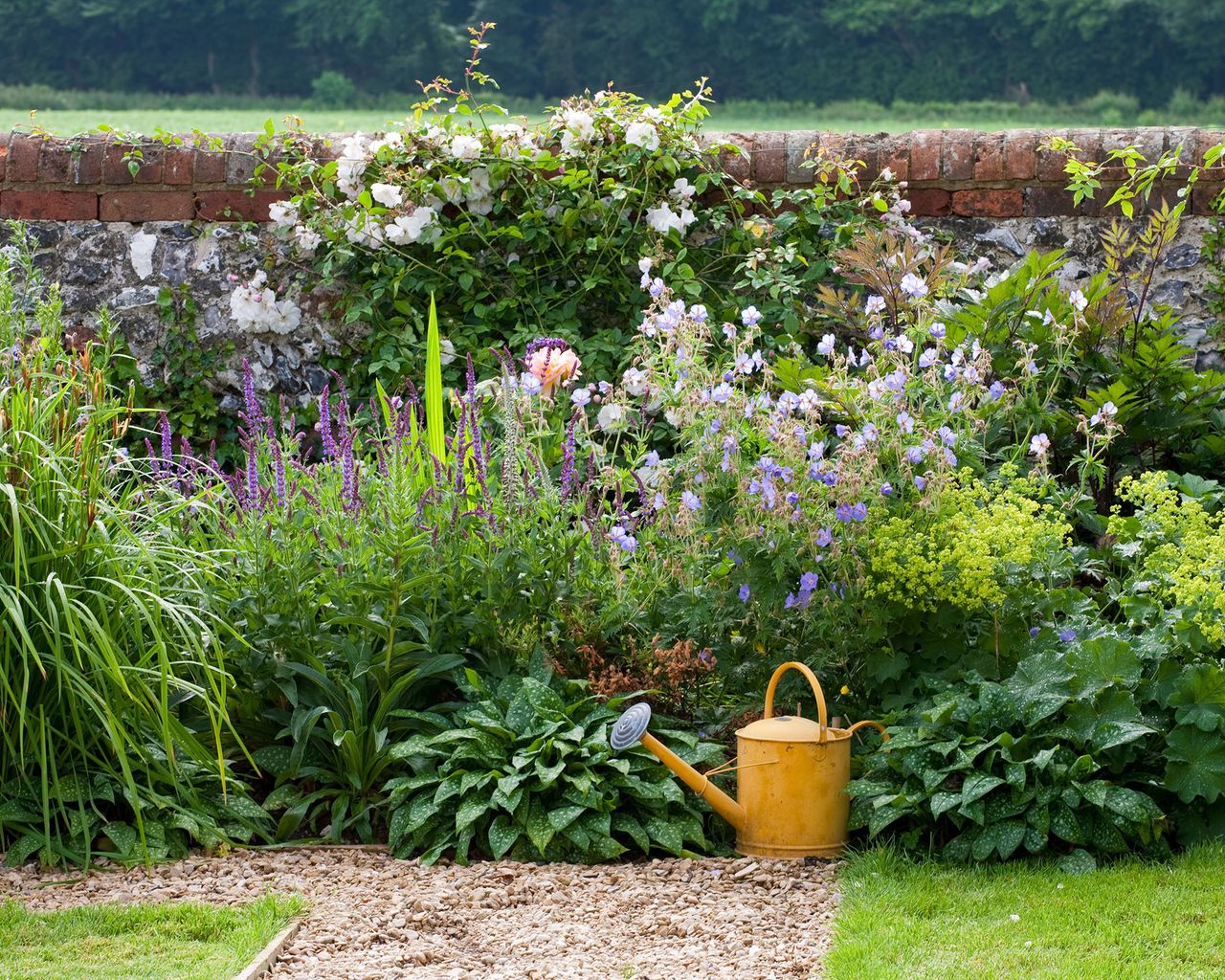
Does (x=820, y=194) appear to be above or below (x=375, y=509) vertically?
above

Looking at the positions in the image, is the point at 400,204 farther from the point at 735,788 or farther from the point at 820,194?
the point at 735,788

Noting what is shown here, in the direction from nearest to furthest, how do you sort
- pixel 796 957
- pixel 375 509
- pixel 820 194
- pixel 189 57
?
pixel 796 957
pixel 375 509
pixel 820 194
pixel 189 57

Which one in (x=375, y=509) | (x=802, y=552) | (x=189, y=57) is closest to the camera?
(x=802, y=552)

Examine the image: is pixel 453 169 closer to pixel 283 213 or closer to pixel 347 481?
pixel 283 213

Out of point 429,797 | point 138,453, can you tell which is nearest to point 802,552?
point 429,797

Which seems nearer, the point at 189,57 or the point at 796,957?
the point at 796,957

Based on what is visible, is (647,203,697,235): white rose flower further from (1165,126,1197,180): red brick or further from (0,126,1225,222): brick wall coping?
(1165,126,1197,180): red brick

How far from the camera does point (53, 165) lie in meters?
5.78

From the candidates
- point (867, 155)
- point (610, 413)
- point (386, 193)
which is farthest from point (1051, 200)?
point (386, 193)

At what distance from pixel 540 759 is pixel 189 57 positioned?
27.3m

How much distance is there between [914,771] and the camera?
10.2 ft

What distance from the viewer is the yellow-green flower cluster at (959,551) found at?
125 inches

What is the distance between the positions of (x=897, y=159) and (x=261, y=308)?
8.58 feet

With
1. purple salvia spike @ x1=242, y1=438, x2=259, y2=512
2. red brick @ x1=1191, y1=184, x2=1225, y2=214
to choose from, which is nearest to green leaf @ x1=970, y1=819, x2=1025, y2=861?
purple salvia spike @ x1=242, y1=438, x2=259, y2=512
